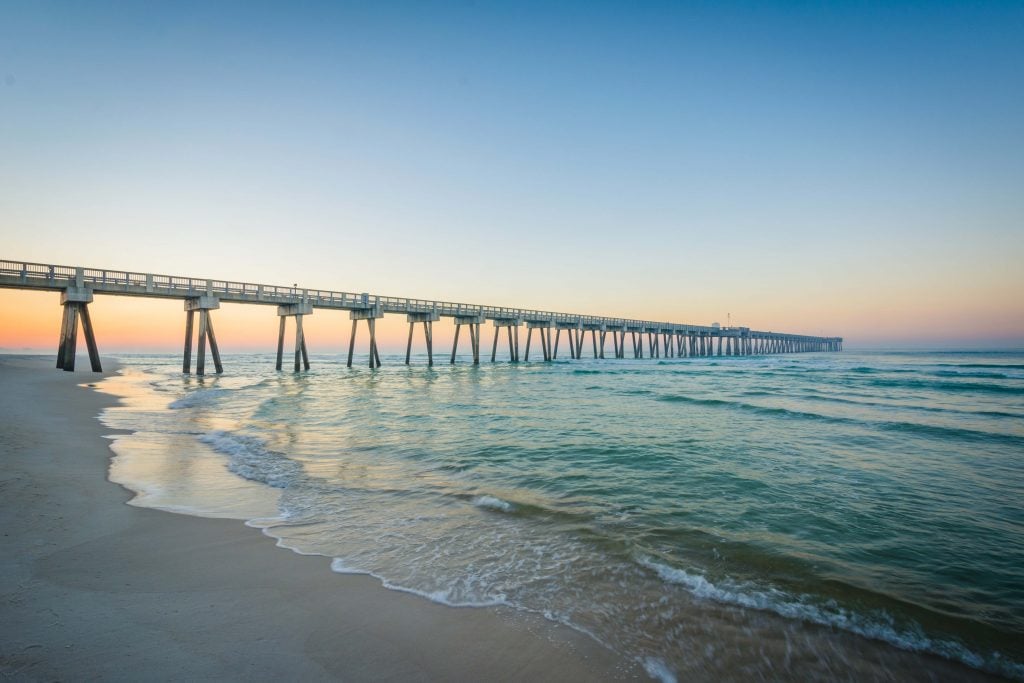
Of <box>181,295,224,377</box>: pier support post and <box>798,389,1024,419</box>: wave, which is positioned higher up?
<box>181,295,224,377</box>: pier support post

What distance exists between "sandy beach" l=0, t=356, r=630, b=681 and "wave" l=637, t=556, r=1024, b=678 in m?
1.47

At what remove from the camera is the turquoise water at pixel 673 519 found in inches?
131

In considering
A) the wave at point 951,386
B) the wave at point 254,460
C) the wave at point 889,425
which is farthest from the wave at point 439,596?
the wave at point 951,386

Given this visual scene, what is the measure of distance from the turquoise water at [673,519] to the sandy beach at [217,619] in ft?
1.18

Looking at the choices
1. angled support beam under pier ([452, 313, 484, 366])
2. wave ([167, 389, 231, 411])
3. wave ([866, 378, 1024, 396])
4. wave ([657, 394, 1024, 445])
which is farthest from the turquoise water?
angled support beam under pier ([452, 313, 484, 366])

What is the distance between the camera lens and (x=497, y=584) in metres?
3.84

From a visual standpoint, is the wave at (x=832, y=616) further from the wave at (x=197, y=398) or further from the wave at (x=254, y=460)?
the wave at (x=197, y=398)

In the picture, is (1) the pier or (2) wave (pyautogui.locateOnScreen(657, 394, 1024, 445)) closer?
(2) wave (pyautogui.locateOnScreen(657, 394, 1024, 445))

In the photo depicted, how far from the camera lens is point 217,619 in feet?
10.1

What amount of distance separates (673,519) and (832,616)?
212cm

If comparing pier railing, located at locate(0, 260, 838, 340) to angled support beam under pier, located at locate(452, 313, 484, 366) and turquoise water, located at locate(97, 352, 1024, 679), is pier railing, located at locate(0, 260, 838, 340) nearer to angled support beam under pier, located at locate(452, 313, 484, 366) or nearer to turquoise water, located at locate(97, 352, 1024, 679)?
angled support beam under pier, located at locate(452, 313, 484, 366)

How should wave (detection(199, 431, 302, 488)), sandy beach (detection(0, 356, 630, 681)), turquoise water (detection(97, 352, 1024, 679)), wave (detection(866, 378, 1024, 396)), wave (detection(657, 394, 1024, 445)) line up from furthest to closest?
wave (detection(866, 378, 1024, 396)), wave (detection(657, 394, 1024, 445)), wave (detection(199, 431, 302, 488)), turquoise water (detection(97, 352, 1024, 679)), sandy beach (detection(0, 356, 630, 681))

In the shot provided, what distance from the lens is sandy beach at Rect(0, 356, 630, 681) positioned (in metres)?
2.56

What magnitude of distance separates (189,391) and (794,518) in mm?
23473
